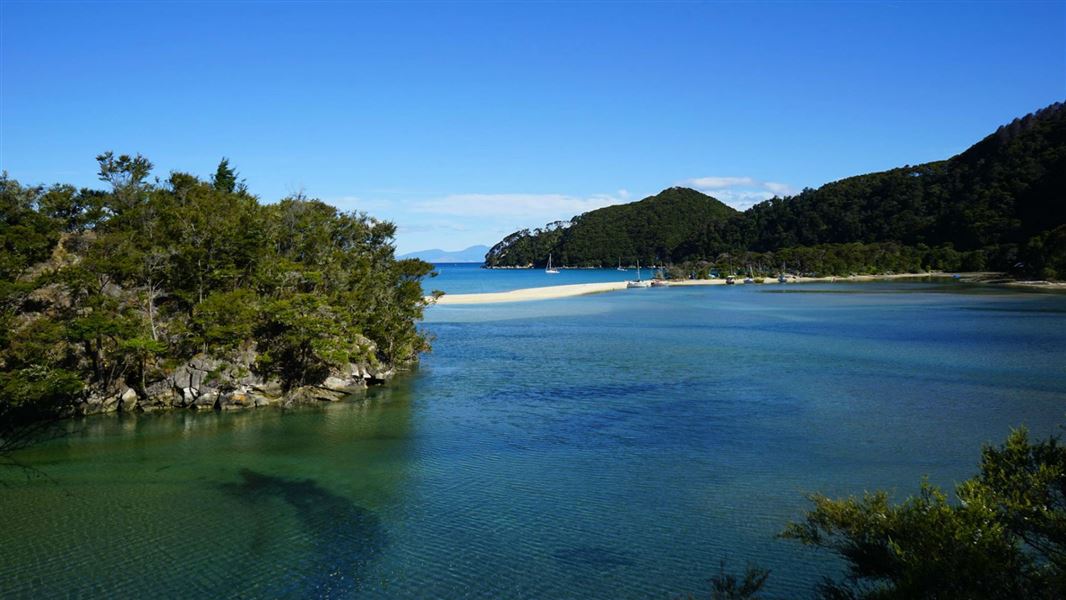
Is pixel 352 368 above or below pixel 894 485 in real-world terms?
above

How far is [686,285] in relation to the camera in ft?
483

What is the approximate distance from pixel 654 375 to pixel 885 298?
6919cm

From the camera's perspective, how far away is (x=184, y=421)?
25469 millimetres

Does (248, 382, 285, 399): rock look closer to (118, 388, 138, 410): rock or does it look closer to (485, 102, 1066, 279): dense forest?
(118, 388, 138, 410): rock

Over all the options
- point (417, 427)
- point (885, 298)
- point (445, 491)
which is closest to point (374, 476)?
point (445, 491)

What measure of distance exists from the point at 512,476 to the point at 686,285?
133439mm

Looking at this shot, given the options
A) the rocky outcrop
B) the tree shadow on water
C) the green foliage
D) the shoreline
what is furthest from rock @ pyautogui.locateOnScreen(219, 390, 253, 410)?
the shoreline

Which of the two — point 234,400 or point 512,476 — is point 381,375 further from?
point 512,476

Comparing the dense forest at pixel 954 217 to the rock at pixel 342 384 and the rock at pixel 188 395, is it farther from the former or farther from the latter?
the rock at pixel 188 395

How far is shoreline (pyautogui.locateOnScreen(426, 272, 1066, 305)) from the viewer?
329 feet

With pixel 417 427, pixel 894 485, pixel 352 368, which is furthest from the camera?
pixel 352 368

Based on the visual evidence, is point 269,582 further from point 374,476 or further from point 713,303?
point 713,303

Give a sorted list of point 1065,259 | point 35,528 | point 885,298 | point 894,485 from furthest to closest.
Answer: point 1065,259 < point 885,298 < point 894,485 < point 35,528

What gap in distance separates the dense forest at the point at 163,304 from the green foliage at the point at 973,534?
2348 centimetres
